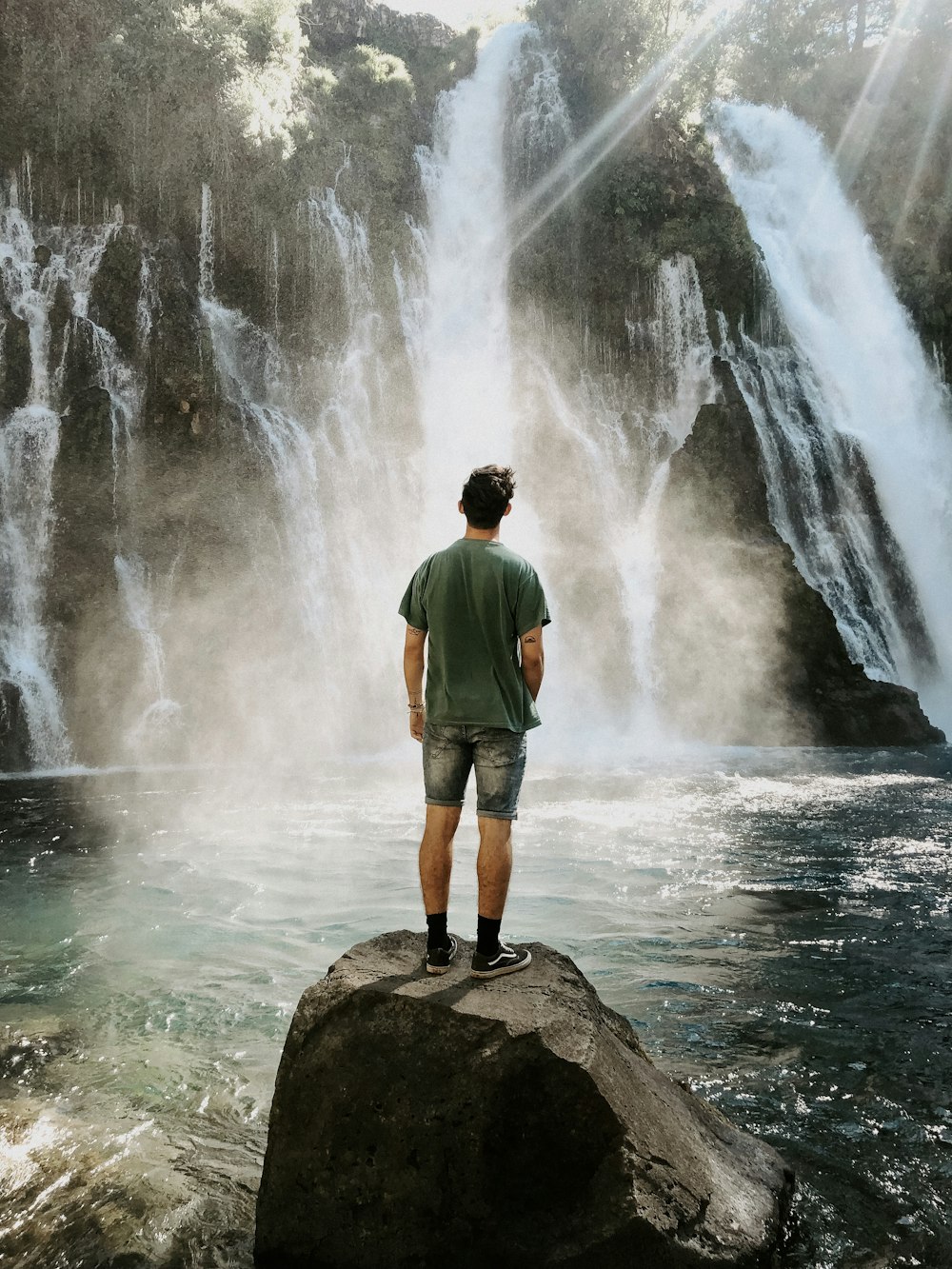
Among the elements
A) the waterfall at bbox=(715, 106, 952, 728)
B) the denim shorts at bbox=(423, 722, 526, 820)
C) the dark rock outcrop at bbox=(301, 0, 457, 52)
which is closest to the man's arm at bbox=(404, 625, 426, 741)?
the denim shorts at bbox=(423, 722, 526, 820)

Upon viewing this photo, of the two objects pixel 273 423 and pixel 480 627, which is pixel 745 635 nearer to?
pixel 273 423

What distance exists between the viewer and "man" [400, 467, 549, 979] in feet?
11.6

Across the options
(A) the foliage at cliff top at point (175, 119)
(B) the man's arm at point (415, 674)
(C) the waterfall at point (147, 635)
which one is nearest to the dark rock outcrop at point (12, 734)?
(C) the waterfall at point (147, 635)

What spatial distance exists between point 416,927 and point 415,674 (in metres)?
3.46

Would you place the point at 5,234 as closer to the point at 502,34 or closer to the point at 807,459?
the point at 502,34

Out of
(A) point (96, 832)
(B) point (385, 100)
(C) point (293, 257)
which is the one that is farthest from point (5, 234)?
(A) point (96, 832)

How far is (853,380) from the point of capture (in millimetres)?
24406

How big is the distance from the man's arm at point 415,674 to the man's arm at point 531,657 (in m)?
0.41

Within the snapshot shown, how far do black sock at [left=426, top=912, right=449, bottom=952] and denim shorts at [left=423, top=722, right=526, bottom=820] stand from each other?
414 millimetres

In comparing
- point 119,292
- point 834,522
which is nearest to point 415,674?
point 119,292

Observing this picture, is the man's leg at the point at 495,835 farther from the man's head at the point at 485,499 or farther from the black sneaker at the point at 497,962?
the man's head at the point at 485,499

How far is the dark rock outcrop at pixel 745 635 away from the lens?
1862 centimetres

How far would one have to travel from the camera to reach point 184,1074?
4.29 m

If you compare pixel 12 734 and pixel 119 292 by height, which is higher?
pixel 119 292
